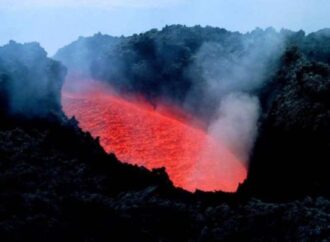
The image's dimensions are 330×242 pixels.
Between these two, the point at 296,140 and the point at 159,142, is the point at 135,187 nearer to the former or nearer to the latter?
the point at 296,140

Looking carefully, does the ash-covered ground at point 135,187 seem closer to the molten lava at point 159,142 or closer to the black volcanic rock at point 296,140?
the black volcanic rock at point 296,140

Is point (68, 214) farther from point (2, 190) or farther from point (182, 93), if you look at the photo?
point (182, 93)

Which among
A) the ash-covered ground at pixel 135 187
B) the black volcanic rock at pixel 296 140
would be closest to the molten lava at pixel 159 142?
the black volcanic rock at pixel 296 140

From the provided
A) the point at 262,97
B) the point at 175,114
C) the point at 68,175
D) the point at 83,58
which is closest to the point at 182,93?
the point at 175,114

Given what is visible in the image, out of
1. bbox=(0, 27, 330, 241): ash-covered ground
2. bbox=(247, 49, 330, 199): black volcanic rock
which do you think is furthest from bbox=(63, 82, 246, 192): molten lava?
bbox=(0, 27, 330, 241): ash-covered ground

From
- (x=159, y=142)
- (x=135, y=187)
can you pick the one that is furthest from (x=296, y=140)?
(x=159, y=142)
